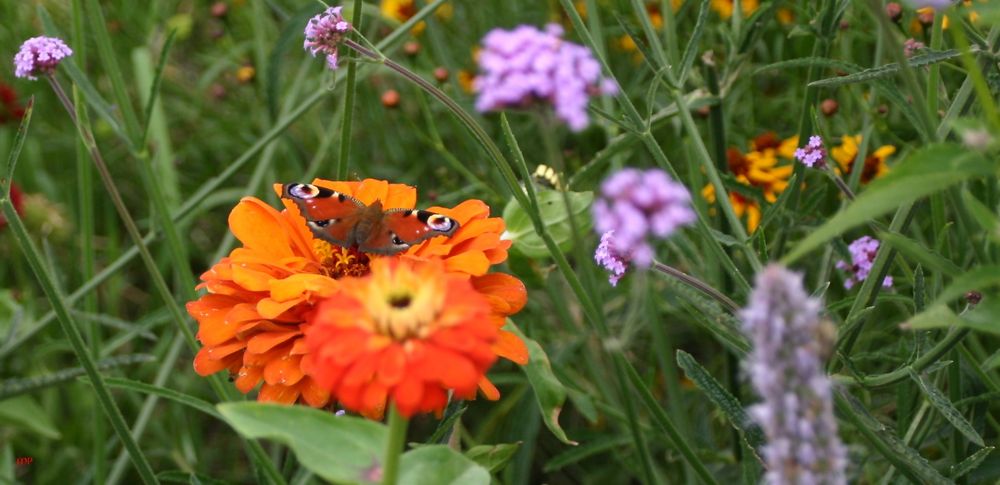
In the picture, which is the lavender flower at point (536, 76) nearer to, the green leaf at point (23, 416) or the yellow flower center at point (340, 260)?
the yellow flower center at point (340, 260)

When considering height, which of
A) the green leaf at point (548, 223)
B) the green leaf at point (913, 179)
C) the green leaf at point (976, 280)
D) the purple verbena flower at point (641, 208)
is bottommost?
the green leaf at point (548, 223)

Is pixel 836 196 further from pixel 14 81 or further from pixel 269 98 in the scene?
pixel 14 81

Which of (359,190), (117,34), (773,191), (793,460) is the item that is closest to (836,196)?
(773,191)

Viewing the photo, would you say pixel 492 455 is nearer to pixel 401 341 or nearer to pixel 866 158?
pixel 401 341

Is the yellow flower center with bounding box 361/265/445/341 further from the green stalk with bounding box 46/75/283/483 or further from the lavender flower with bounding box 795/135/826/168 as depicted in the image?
the lavender flower with bounding box 795/135/826/168

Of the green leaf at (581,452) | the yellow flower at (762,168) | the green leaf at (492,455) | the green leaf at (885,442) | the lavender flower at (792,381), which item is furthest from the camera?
the yellow flower at (762,168)

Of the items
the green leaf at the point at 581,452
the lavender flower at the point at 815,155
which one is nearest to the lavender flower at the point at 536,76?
the lavender flower at the point at 815,155

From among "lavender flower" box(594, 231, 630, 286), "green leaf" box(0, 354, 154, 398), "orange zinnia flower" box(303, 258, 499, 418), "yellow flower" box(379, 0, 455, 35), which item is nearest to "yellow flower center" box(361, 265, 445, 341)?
"orange zinnia flower" box(303, 258, 499, 418)

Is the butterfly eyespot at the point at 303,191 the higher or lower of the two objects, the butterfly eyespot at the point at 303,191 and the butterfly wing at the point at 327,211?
the higher
